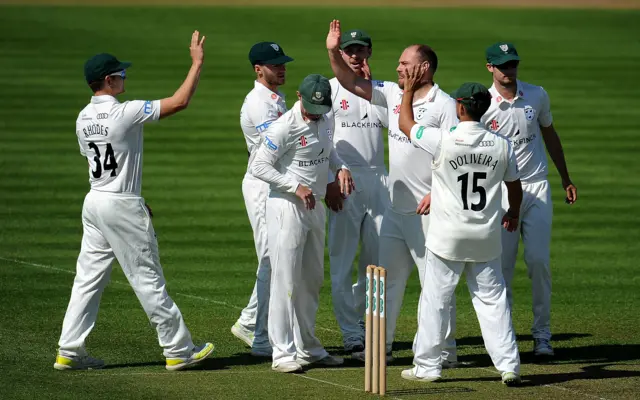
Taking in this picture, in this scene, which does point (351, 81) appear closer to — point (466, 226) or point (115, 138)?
point (466, 226)

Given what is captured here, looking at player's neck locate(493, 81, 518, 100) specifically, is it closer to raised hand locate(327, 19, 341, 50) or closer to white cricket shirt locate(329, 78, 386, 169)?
white cricket shirt locate(329, 78, 386, 169)

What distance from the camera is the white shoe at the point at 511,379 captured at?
8062mm

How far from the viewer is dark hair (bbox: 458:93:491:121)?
26.2 feet

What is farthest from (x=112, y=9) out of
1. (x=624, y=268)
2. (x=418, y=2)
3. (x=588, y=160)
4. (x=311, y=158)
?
(x=311, y=158)

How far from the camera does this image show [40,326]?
9.86 m

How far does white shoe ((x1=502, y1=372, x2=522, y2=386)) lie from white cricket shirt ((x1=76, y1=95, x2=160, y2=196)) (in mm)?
2962

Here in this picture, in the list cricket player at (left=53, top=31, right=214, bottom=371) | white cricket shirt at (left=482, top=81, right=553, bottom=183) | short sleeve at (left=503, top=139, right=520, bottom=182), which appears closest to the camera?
short sleeve at (left=503, top=139, right=520, bottom=182)

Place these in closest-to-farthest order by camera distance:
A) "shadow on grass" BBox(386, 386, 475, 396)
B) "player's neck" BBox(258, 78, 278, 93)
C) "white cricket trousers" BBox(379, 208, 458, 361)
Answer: "shadow on grass" BBox(386, 386, 475, 396), "white cricket trousers" BBox(379, 208, 458, 361), "player's neck" BBox(258, 78, 278, 93)

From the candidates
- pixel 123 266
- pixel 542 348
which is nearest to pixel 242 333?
pixel 123 266

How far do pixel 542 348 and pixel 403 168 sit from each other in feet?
5.95

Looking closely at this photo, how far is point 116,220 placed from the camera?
27.9 feet

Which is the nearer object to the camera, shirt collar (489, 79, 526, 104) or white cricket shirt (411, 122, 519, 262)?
white cricket shirt (411, 122, 519, 262)

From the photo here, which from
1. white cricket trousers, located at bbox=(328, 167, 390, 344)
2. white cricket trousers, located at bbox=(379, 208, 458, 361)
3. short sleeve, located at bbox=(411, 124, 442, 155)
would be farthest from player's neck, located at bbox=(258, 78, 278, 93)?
short sleeve, located at bbox=(411, 124, 442, 155)

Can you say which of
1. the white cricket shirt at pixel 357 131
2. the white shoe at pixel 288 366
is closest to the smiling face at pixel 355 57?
the white cricket shirt at pixel 357 131
